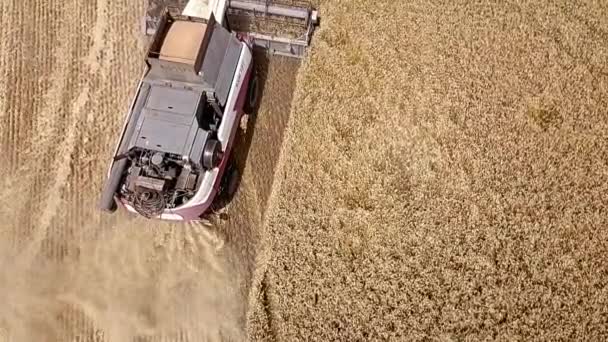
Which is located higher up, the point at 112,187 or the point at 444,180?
the point at 444,180

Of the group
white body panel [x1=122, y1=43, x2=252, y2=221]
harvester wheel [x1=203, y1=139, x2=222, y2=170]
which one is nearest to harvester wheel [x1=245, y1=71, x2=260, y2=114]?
white body panel [x1=122, y1=43, x2=252, y2=221]

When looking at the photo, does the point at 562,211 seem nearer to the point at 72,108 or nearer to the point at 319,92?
the point at 319,92

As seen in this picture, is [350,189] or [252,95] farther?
[252,95]

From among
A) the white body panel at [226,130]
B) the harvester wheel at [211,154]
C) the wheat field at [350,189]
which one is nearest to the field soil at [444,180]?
the wheat field at [350,189]

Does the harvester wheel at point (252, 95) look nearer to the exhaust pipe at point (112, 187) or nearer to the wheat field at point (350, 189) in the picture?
the wheat field at point (350, 189)

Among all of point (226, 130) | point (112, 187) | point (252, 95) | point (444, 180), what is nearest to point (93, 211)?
point (112, 187)

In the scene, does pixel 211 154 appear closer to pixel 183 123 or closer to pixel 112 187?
pixel 183 123
